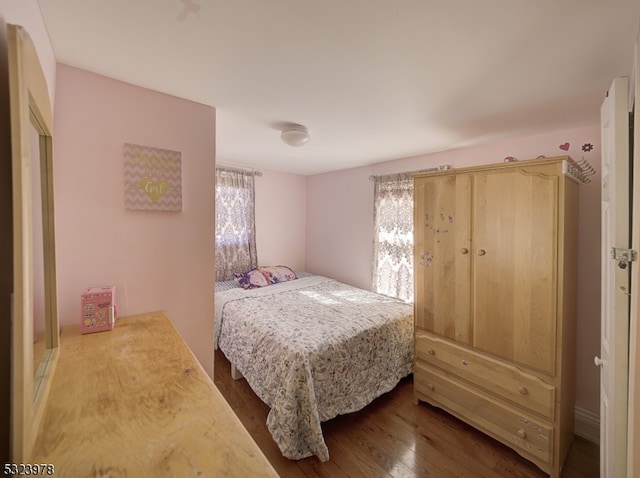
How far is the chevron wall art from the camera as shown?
4.87ft

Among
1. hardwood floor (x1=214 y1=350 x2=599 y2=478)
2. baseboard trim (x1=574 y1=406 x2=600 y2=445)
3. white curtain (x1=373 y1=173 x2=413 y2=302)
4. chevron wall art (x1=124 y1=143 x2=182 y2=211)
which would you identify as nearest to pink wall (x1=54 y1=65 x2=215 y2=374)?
chevron wall art (x1=124 y1=143 x2=182 y2=211)

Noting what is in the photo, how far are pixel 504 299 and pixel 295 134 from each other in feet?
6.31

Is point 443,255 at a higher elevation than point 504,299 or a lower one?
higher

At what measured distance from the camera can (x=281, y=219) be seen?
440 cm

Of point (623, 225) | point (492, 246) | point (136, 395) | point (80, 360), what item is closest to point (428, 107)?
point (492, 246)

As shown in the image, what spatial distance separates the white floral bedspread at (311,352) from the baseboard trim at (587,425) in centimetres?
125

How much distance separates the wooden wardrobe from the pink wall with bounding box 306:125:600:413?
25 cm

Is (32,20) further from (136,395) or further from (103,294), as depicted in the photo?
(136,395)

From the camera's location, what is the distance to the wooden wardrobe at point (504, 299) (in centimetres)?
168

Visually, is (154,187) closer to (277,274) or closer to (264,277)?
(264,277)

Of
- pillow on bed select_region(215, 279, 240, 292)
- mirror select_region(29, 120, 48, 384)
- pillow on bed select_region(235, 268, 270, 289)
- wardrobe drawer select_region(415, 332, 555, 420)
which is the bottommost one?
wardrobe drawer select_region(415, 332, 555, 420)

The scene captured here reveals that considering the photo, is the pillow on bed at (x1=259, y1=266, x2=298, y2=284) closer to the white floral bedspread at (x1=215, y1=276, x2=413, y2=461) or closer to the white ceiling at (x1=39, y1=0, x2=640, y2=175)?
the white floral bedspread at (x1=215, y1=276, x2=413, y2=461)

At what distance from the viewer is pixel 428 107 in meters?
1.79

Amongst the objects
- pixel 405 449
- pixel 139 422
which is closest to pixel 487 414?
pixel 405 449
